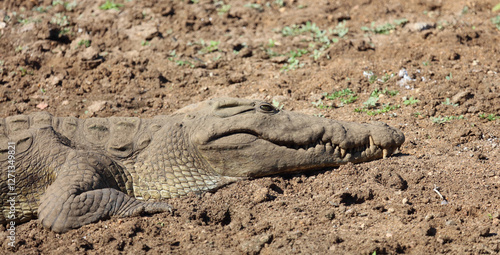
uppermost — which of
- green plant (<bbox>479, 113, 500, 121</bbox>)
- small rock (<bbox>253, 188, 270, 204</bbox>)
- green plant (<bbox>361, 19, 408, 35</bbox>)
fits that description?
small rock (<bbox>253, 188, 270, 204</bbox>)

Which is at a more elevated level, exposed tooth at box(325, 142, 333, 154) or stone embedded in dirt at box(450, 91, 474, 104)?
exposed tooth at box(325, 142, 333, 154)

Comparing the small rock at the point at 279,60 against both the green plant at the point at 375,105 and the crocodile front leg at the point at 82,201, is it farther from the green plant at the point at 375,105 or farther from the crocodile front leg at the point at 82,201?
the crocodile front leg at the point at 82,201

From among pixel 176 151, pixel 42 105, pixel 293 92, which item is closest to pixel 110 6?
pixel 42 105

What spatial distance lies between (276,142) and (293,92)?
2.04 metres

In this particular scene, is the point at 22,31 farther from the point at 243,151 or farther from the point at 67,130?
the point at 243,151

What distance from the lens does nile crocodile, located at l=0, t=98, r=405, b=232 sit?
14.5 feet

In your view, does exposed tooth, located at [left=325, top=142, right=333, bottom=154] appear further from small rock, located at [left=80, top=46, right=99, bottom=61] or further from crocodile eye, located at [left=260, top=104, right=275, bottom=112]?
small rock, located at [left=80, top=46, right=99, bottom=61]

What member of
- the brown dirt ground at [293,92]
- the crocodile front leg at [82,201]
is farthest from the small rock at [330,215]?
the crocodile front leg at [82,201]

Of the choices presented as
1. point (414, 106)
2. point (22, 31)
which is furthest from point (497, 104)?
point (22, 31)

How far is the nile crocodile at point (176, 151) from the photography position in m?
4.42

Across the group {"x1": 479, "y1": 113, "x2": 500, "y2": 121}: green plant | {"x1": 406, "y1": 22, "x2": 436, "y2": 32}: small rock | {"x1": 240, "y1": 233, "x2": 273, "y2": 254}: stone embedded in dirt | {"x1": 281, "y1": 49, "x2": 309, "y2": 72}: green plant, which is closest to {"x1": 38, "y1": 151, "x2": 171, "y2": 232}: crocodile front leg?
{"x1": 240, "y1": 233, "x2": 273, "y2": 254}: stone embedded in dirt

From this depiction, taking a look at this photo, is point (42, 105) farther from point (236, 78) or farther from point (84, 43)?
point (236, 78)

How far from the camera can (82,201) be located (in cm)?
401

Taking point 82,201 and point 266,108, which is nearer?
point 82,201
